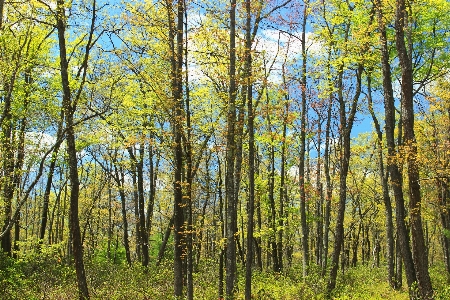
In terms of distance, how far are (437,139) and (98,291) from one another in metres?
18.9

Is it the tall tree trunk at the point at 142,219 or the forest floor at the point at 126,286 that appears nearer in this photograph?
the forest floor at the point at 126,286

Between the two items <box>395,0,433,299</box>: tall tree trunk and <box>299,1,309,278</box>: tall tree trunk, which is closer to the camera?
<box>395,0,433,299</box>: tall tree trunk

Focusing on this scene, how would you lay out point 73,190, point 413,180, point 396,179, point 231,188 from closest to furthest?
point 413,180 < point 231,188 < point 73,190 < point 396,179

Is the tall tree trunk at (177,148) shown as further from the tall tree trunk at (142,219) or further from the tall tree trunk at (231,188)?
the tall tree trunk at (142,219)

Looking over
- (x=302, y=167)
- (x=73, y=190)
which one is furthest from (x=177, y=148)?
(x=302, y=167)

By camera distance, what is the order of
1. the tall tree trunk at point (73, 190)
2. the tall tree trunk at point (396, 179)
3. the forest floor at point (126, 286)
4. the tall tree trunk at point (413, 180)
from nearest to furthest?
the tall tree trunk at point (413, 180), the tall tree trunk at point (73, 190), the forest floor at point (126, 286), the tall tree trunk at point (396, 179)

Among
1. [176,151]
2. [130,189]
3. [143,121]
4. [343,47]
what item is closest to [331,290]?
[176,151]

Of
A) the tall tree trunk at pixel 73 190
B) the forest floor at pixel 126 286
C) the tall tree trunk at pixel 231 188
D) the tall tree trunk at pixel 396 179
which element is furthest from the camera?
the tall tree trunk at pixel 396 179

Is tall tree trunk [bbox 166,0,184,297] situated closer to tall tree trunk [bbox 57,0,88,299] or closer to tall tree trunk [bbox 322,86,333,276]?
tall tree trunk [bbox 57,0,88,299]

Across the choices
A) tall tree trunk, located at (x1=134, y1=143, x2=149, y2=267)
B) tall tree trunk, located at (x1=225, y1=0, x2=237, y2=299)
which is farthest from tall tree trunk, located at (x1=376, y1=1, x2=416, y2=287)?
tall tree trunk, located at (x1=134, y1=143, x2=149, y2=267)

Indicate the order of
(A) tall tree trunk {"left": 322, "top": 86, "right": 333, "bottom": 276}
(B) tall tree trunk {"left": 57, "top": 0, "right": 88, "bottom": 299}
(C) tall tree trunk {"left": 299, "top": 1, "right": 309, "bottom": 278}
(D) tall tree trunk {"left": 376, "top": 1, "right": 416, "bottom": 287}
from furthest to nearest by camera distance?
(A) tall tree trunk {"left": 322, "top": 86, "right": 333, "bottom": 276} → (C) tall tree trunk {"left": 299, "top": 1, "right": 309, "bottom": 278} → (D) tall tree trunk {"left": 376, "top": 1, "right": 416, "bottom": 287} → (B) tall tree trunk {"left": 57, "top": 0, "right": 88, "bottom": 299}

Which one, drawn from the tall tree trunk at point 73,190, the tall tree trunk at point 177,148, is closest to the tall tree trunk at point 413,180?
→ the tall tree trunk at point 177,148

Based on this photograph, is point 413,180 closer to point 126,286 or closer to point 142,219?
point 126,286

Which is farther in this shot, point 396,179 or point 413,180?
point 396,179
